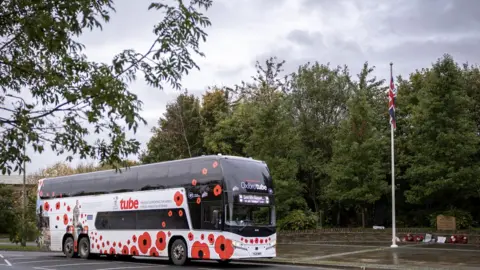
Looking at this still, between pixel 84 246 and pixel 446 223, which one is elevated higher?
pixel 446 223

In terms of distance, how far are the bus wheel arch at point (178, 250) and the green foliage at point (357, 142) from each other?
12.2m

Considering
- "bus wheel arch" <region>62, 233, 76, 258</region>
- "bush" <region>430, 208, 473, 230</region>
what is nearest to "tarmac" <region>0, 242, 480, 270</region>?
"bush" <region>430, 208, 473, 230</region>

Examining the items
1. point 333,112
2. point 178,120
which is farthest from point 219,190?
point 178,120

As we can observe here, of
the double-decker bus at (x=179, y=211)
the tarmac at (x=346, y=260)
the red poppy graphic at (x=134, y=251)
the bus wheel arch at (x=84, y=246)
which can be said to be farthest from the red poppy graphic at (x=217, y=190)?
the bus wheel arch at (x=84, y=246)

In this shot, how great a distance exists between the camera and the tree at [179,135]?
4841cm

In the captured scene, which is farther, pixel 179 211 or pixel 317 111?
pixel 317 111

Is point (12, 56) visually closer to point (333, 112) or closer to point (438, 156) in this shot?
point (438, 156)

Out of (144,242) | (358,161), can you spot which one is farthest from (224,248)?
(358,161)

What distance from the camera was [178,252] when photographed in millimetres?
22828

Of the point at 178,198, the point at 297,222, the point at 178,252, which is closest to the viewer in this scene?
the point at 178,252

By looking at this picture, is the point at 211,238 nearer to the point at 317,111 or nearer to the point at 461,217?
the point at 461,217

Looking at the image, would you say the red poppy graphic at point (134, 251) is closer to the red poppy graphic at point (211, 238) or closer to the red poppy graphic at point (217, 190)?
the red poppy graphic at point (211, 238)

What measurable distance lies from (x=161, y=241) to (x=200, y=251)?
2.43 meters

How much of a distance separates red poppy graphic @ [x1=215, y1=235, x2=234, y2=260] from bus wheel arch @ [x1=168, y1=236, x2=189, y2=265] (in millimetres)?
1866
